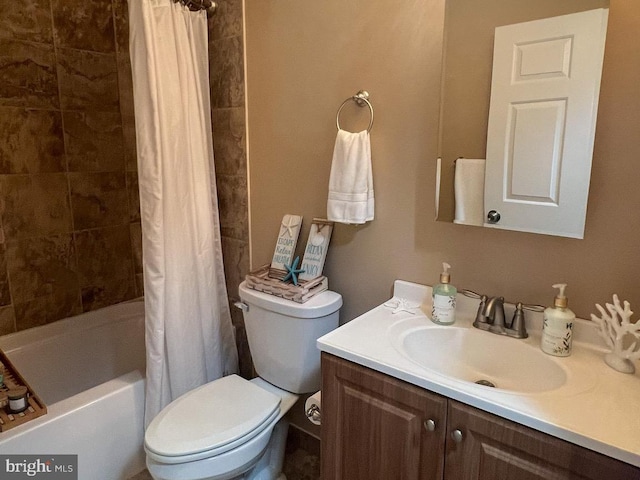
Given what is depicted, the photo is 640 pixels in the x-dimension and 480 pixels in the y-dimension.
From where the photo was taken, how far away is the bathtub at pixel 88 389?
5.52 feet

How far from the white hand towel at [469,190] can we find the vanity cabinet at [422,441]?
58 cm

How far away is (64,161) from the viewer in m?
2.33

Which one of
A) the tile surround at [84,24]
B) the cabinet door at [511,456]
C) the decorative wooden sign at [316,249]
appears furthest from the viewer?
the tile surround at [84,24]

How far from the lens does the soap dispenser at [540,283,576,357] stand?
1204 mm

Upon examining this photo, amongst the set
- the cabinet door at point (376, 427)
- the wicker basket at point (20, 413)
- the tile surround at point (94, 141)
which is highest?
the tile surround at point (94, 141)

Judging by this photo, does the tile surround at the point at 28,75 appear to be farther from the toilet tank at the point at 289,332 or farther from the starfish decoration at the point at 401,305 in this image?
the starfish decoration at the point at 401,305

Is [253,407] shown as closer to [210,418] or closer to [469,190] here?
[210,418]

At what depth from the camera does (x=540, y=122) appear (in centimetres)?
127

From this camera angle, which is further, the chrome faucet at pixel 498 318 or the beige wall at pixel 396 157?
the chrome faucet at pixel 498 318

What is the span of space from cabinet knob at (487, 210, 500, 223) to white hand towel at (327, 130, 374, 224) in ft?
1.33

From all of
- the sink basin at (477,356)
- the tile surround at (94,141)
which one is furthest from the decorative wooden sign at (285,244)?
the tile surround at (94,141)

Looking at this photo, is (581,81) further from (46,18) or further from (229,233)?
(46,18)

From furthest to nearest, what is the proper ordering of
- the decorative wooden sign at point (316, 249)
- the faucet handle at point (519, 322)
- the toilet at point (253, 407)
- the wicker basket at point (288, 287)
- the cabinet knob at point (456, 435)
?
the decorative wooden sign at point (316, 249)
the wicker basket at point (288, 287)
the toilet at point (253, 407)
the faucet handle at point (519, 322)
the cabinet knob at point (456, 435)

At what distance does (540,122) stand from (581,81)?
137 mm
